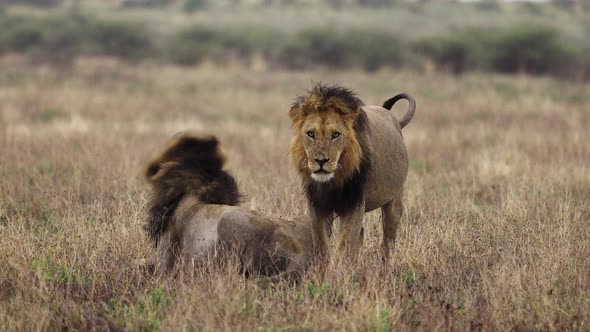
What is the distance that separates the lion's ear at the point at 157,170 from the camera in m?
5.69

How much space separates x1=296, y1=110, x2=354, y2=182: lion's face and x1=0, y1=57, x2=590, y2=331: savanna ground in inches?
26.6

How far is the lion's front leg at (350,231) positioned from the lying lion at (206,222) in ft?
0.71

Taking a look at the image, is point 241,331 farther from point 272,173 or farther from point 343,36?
point 343,36

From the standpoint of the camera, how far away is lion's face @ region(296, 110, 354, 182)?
510cm

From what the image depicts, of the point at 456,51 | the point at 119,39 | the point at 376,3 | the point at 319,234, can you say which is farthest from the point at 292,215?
the point at 376,3

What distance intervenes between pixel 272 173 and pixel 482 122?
25.3ft

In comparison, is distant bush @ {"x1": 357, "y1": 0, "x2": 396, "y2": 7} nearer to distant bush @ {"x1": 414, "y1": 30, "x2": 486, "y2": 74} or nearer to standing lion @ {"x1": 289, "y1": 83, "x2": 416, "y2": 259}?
distant bush @ {"x1": 414, "y1": 30, "x2": 486, "y2": 74}

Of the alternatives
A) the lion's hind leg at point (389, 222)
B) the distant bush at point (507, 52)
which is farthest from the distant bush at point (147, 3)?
the lion's hind leg at point (389, 222)

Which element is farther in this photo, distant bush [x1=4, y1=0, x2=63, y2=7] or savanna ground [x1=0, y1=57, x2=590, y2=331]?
distant bush [x1=4, y1=0, x2=63, y2=7]

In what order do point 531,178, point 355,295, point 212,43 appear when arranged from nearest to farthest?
point 355,295, point 531,178, point 212,43

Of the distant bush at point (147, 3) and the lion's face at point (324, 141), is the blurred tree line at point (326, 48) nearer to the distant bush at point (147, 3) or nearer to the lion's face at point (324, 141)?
the lion's face at point (324, 141)

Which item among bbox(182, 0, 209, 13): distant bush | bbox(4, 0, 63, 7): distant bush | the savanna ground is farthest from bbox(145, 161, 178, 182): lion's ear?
bbox(4, 0, 63, 7): distant bush

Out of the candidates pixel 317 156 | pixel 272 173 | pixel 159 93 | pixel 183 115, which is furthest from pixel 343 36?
pixel 317 156

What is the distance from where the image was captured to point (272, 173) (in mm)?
10023
